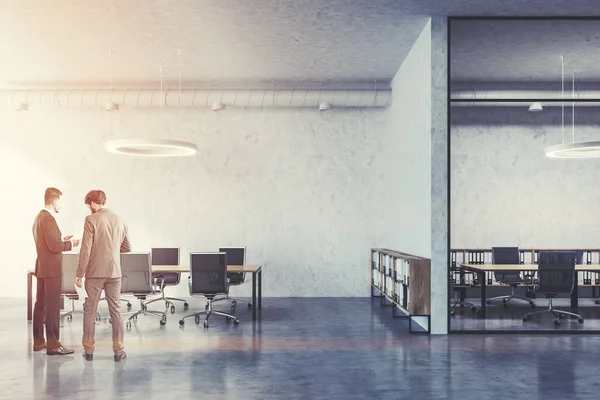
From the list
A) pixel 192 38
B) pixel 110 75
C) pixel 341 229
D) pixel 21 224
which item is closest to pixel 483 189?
pixel 341 229

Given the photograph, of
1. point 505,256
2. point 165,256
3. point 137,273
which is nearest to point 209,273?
point 137,273

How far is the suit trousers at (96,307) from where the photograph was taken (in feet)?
15.8

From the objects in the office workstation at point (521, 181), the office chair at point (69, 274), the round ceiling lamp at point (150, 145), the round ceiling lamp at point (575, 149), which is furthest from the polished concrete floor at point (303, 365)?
the office workstation at point (521, 181)

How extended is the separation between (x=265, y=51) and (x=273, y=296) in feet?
Result: 15.0

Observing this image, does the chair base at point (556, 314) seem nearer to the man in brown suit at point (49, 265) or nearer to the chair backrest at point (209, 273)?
the chair backrest at point (209, 273)

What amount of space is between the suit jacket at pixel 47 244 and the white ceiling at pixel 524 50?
5.59 meters

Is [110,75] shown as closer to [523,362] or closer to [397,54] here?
[397,54]

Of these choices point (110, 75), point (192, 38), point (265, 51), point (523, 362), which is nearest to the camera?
point (523, 362)

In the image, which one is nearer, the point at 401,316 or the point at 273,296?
the point at 401,316

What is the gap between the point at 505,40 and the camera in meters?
7.17

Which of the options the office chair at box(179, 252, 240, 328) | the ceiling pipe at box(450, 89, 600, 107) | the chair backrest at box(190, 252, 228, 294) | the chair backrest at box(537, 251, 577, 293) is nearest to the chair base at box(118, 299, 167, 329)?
the office chair at box(179, 252, 240, 328)

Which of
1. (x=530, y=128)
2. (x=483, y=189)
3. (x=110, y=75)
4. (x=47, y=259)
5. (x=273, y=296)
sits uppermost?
(x=110, y=75)

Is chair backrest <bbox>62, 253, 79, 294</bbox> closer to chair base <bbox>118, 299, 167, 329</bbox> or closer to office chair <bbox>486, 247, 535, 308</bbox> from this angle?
chair base <bbox>118, 299, 167, 329</bbox>

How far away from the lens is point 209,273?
6.73 meters
